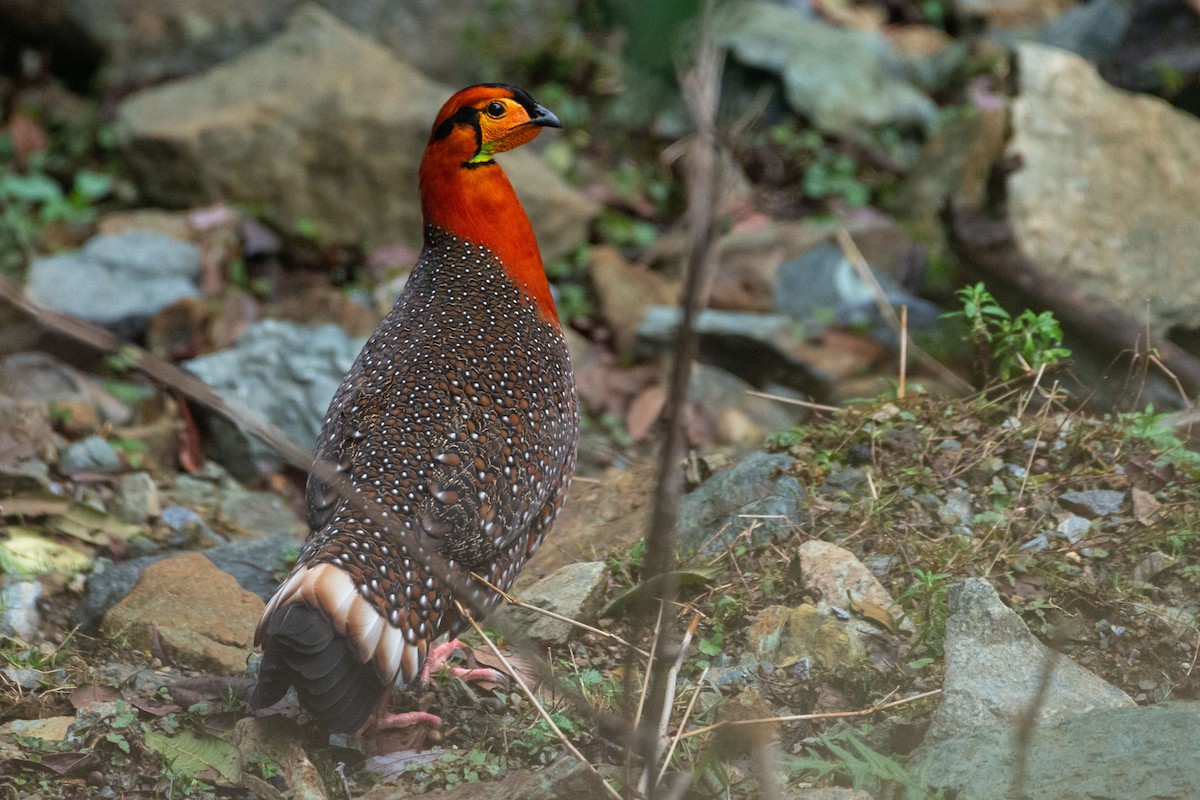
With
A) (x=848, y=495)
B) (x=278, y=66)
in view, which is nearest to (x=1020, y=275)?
(x=848, y=495)

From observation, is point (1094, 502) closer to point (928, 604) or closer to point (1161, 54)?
point (928, 604)

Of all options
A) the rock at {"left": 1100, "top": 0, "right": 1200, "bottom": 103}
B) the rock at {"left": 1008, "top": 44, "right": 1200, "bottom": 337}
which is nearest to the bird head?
the rock at {"left": 1008, "top": 44, "right": 1200, "bottom": 337}

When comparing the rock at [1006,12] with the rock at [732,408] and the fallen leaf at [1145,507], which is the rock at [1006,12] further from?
the fallen leaf at [1145,507]

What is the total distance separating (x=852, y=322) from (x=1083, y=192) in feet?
4.66

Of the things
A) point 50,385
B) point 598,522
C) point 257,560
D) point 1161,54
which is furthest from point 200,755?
point 1161,54

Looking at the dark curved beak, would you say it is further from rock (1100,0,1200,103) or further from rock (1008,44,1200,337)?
rock (1100,0,1200,103)

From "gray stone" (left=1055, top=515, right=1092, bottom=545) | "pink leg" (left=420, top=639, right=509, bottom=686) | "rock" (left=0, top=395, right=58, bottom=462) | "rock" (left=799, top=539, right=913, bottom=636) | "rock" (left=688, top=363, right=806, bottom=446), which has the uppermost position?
"rock" (left=0, top=395, right=58, bottom=462)

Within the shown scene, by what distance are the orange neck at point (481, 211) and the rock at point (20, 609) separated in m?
1.74

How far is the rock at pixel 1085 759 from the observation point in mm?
2516

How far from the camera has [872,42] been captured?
9.75m

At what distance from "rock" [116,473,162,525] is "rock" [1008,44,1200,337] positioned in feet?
14.1

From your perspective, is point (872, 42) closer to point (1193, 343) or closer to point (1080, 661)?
point (1193, 343)

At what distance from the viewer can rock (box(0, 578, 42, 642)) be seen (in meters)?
3.73

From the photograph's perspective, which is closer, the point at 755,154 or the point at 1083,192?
the point at 1083,192
